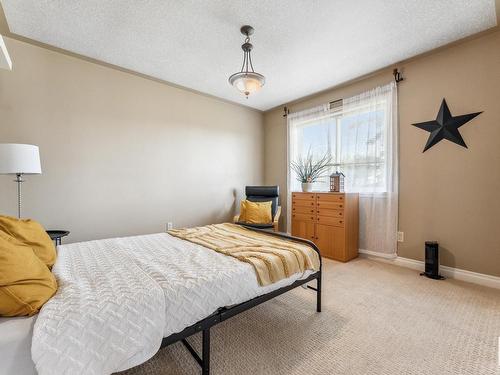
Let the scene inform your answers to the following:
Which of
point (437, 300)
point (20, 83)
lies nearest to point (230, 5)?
point (20, 83)

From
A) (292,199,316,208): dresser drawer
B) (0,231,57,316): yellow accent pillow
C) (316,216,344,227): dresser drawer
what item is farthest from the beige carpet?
(292,199,316,208): dresser drawer

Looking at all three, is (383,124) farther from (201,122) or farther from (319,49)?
(201,122)

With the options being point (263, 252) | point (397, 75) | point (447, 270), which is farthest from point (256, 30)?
point (447, 270)

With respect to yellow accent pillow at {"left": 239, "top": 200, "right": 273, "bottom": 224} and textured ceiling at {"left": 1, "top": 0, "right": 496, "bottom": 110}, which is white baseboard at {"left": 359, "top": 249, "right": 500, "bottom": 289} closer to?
yellow accent pillow at {"left": 239, "top": 200, "right": 273, "bottom": 224}

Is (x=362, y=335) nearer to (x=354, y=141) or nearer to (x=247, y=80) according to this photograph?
(x=247, y=80)

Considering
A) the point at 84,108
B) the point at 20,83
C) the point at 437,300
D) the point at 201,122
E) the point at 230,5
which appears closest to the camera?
the point at 230,5

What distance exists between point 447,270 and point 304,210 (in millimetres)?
1867

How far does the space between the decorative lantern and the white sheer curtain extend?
188mm

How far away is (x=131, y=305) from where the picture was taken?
3.50 ft

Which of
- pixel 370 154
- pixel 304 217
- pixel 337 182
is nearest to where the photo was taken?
pixel 370 154

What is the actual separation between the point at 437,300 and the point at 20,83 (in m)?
4.78

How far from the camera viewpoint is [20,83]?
2.60m

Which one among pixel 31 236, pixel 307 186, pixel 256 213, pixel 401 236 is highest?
pixel 307 186

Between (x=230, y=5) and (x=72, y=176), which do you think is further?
(x=72, y=176)
